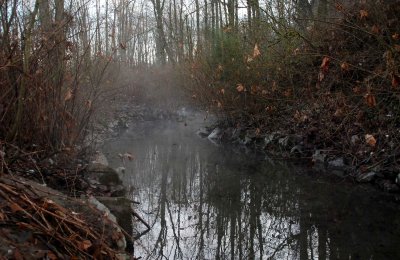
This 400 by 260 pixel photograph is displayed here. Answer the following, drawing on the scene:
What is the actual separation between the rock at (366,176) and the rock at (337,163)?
666 mm

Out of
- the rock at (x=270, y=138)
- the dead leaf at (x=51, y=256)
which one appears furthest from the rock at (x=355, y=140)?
the dead leaf at (x=51, y=256)

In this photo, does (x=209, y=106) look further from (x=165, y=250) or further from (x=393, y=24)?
(x=165, y=250)

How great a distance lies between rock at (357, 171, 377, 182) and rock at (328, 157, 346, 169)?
67 cm

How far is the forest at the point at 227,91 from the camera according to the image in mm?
3418

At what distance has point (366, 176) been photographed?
5.55 m

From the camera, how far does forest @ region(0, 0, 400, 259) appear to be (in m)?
3.42

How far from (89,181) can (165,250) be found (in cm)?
117

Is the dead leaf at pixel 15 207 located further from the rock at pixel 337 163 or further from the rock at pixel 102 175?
the rock at pixel 337 163

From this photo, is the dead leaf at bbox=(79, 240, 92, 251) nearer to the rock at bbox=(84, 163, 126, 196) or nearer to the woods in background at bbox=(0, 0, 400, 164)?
the woods in background at bbox=(0, 0, 400, 164)

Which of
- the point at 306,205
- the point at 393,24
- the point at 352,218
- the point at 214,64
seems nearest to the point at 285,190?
the point at 306,205

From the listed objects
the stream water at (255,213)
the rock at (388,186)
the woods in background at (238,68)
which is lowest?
the stream water at (255,213)

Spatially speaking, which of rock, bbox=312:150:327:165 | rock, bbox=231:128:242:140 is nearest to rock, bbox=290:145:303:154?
rock, bbox=312:150:327:165

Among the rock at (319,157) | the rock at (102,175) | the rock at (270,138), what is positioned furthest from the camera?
the rock at (270,138)

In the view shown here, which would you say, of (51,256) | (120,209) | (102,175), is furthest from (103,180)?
(51,256)
